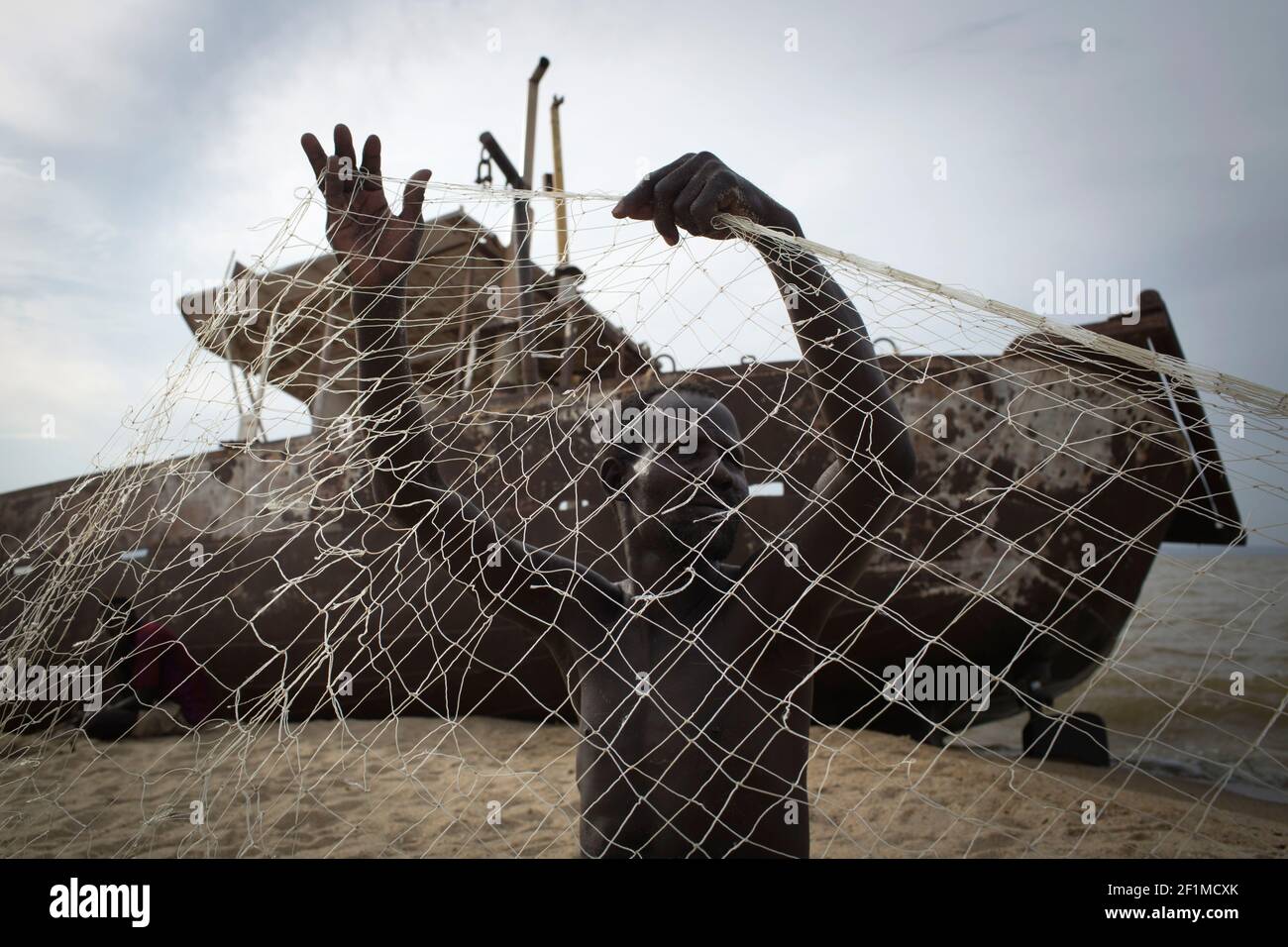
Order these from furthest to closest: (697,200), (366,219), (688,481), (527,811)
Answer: (527,811)
(366,219)
(688,481)
(697,200)

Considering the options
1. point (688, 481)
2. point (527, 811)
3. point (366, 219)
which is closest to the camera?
point (688, 481)

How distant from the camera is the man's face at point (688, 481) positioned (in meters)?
2.07

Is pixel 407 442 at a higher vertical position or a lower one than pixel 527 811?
higher

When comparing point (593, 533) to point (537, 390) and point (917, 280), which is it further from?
point (917, 280)

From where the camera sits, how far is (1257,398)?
1787mm

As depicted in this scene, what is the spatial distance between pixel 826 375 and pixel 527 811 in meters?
3.90

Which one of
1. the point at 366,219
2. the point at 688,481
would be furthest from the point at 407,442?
the point at 688,481

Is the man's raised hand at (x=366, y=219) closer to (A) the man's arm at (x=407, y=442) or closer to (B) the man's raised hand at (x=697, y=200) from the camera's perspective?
(A) the man's arm at (x=407, y=442)

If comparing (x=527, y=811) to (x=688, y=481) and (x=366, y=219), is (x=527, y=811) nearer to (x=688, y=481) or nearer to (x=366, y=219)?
(x=688, y=481)

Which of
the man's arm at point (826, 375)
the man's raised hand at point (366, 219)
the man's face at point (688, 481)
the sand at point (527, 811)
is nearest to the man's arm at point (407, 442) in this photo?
the man's raised hand at point (366, 219)

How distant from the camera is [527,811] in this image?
4715mm

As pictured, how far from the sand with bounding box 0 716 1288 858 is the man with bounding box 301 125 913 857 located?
1501 millimetres

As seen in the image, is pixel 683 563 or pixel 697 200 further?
pixel 683 563
